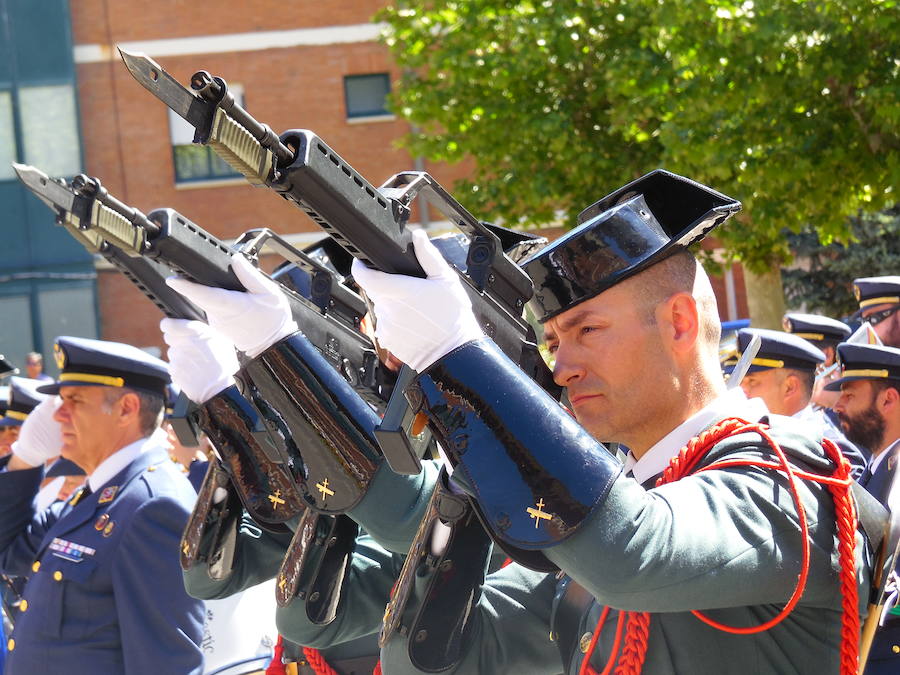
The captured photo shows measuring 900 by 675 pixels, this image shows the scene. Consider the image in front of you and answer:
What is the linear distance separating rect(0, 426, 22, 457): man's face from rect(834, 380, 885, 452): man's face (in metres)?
4.41

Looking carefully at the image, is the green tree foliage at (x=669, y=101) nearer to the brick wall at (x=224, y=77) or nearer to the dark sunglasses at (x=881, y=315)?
the dark sunglasses at (x=881, y=315)

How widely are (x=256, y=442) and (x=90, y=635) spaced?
3.58 feet

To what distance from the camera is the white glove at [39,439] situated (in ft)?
16.8

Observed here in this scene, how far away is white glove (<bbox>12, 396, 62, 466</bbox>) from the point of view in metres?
5.13

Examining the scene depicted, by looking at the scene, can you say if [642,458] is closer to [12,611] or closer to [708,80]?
[12,611]

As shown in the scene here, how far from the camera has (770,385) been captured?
20.6 ft

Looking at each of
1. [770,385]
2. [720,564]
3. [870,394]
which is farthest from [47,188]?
[770,385]

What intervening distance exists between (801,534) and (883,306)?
509 centimetres

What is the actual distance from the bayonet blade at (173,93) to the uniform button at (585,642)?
3.70ft

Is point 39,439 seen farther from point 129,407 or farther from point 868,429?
point 868,429

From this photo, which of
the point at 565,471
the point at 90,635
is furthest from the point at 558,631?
the point at 90,635

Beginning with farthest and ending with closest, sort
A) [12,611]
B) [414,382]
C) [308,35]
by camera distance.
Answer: [308,35] → [12,611] → [414,382]

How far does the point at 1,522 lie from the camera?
492 centimetres

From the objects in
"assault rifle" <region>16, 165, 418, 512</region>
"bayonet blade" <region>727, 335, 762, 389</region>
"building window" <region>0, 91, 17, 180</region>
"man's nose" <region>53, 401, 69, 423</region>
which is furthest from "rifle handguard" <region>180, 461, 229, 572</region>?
"building window" <region>0, 91, 17, 180</region>
